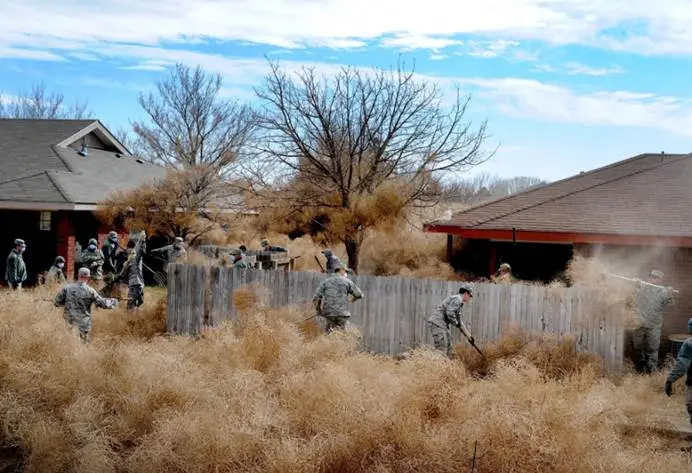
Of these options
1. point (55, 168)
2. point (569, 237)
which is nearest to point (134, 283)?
point (569, 237)

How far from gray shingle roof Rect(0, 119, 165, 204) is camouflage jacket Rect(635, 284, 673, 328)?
1402 cm

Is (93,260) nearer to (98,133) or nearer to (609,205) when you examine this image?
(98,133)

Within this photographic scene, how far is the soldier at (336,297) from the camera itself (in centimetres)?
1106

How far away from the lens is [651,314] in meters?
10.9

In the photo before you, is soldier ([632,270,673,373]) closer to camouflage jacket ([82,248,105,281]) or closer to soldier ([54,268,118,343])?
soldier ([54,268,118,343])

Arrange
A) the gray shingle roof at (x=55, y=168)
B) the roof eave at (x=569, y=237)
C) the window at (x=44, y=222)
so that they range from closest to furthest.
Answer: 1. the roof eave at (x=569, y=237)
2. the gray shingle roof at (x=55, y=168)
3. the window at (x=44, y=222)

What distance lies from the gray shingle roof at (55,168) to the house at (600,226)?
402 inches

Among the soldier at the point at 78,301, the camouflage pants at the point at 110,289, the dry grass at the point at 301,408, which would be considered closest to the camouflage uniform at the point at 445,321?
the dry grass at the point at 301,408

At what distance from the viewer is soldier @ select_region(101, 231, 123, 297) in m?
15.2

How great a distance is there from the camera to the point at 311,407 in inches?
302

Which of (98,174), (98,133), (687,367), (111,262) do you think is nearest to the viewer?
(687,367)

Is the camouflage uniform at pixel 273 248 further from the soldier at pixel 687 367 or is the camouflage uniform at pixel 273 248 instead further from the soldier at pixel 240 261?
the soldier at pixel 687 367

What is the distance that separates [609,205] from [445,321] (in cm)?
654

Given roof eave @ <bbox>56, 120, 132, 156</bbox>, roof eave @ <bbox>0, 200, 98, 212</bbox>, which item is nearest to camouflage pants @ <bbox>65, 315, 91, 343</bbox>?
roof eave @ <bbox>0, 200, 98, 212</bbox>
